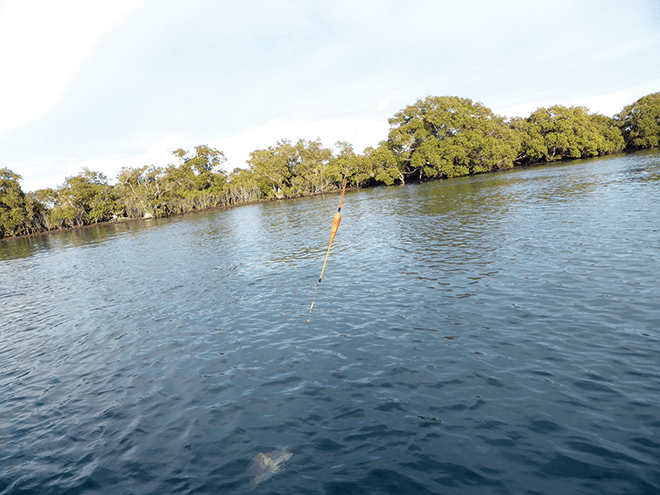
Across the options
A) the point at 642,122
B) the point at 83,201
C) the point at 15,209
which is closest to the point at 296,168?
the point at 83,201

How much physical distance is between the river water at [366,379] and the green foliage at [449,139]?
81961mm

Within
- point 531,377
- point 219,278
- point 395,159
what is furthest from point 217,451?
point 395,159

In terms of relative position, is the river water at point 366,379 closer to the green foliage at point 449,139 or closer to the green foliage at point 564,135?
the green foliage at point 449,139

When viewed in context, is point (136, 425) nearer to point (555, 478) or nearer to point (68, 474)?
point (68, 474)

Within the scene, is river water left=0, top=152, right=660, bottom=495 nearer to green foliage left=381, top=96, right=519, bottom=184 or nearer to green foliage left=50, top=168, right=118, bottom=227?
green foliage left=381, top=96, right=519, bottom=184

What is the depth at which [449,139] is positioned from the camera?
320 ft

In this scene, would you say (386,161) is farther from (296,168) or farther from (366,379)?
(366,379)

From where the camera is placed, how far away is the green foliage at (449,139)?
96438 mm

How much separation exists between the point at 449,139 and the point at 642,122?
5498 centimetres

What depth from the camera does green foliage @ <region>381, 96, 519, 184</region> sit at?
316 ft

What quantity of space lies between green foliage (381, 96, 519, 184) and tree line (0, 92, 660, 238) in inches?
10.9

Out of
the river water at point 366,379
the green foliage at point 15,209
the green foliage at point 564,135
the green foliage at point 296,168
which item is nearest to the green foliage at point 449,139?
the green foliage at point 564,135

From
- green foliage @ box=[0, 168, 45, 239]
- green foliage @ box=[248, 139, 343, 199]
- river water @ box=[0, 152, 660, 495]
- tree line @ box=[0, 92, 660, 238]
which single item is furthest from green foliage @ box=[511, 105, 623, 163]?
green foliage @ box=[0, 168, 45, 239]

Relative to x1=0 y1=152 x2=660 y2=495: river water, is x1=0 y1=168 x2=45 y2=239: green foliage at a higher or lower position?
higher
